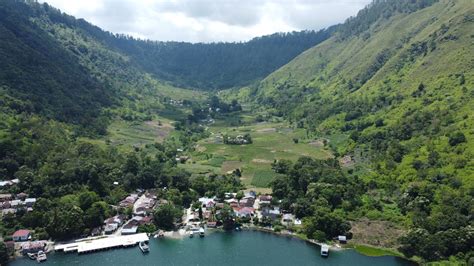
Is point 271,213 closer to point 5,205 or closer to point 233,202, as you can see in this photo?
point 233,202

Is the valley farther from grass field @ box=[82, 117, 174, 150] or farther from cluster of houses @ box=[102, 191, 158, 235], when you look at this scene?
grass field @ box=[82, 117, 174, 150]

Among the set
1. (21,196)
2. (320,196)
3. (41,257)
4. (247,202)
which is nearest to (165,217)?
(247,202)

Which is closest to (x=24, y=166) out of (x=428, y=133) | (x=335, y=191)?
(x=335, y=191)

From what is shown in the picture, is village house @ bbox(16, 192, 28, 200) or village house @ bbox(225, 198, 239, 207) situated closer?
village house @ bbox(16, 192, 28, 200)

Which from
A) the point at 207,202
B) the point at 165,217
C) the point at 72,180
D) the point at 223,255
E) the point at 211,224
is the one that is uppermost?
the point at 72,180

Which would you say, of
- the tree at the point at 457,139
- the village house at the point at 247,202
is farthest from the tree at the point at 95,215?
the tree at the point at 457,139

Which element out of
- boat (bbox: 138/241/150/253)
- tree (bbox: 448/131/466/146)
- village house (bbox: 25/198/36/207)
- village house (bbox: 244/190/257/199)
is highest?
tree (bbox: 448/131/466/146)

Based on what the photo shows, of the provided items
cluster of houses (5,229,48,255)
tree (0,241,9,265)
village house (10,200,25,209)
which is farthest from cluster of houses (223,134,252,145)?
tree (0,241,9,265)

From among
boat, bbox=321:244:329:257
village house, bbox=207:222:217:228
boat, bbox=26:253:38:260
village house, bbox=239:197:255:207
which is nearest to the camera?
boat, bbox=26:253:38:260

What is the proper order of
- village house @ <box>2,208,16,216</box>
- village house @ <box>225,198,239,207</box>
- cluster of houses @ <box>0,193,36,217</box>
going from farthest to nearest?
village house @ <box>225,198,239,207</box> < cluster of houses @ <box>0,193,36,217</box> < village house @ <box>2,208,16,216</box>
